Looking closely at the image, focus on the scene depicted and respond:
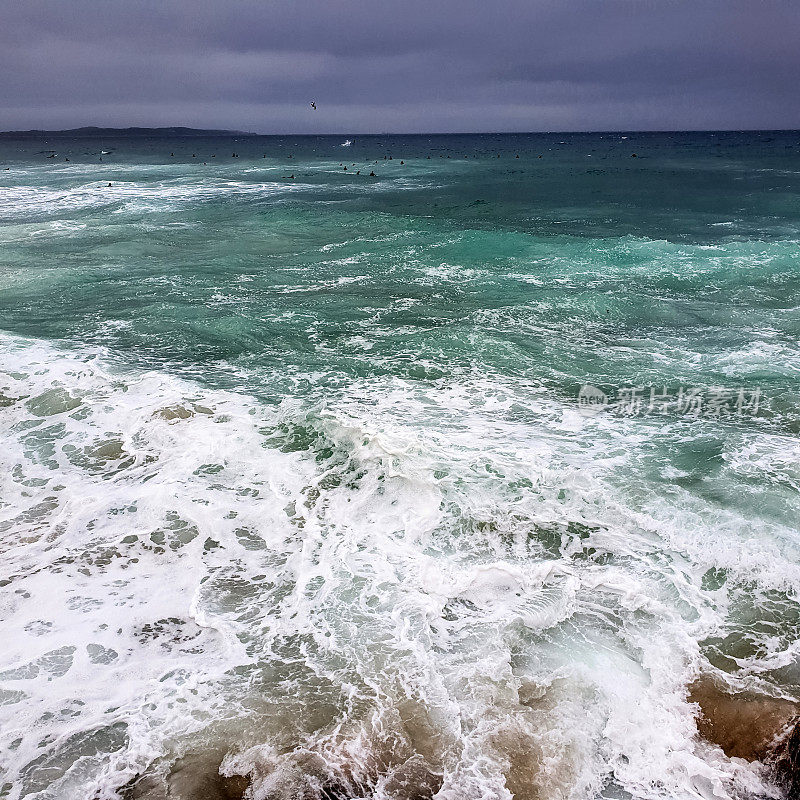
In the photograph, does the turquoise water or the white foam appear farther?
the turquoise water

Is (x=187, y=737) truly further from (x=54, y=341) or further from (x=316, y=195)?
(x=316, y=195)

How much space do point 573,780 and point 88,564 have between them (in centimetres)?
690

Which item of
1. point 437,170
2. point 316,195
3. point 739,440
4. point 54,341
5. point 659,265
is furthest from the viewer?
point 437,170

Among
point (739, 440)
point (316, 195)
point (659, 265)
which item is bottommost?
point (739, 440)

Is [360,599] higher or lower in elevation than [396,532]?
lower

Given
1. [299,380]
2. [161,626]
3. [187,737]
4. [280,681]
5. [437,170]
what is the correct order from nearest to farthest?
[187,737] → [280,681] → [161,626] → [299,380] → [437,170]

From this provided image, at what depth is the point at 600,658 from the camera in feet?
22.4

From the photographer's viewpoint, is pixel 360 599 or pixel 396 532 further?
pixel 396 532

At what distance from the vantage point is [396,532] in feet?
30.0

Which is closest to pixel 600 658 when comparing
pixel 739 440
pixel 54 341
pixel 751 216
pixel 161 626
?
pixel 161 626

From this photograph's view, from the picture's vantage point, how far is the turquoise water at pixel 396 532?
5.85m

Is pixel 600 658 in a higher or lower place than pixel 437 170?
lower

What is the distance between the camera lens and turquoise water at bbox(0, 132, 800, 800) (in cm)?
585

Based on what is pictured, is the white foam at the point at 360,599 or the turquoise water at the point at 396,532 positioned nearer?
the white foam at the point at 360,599
